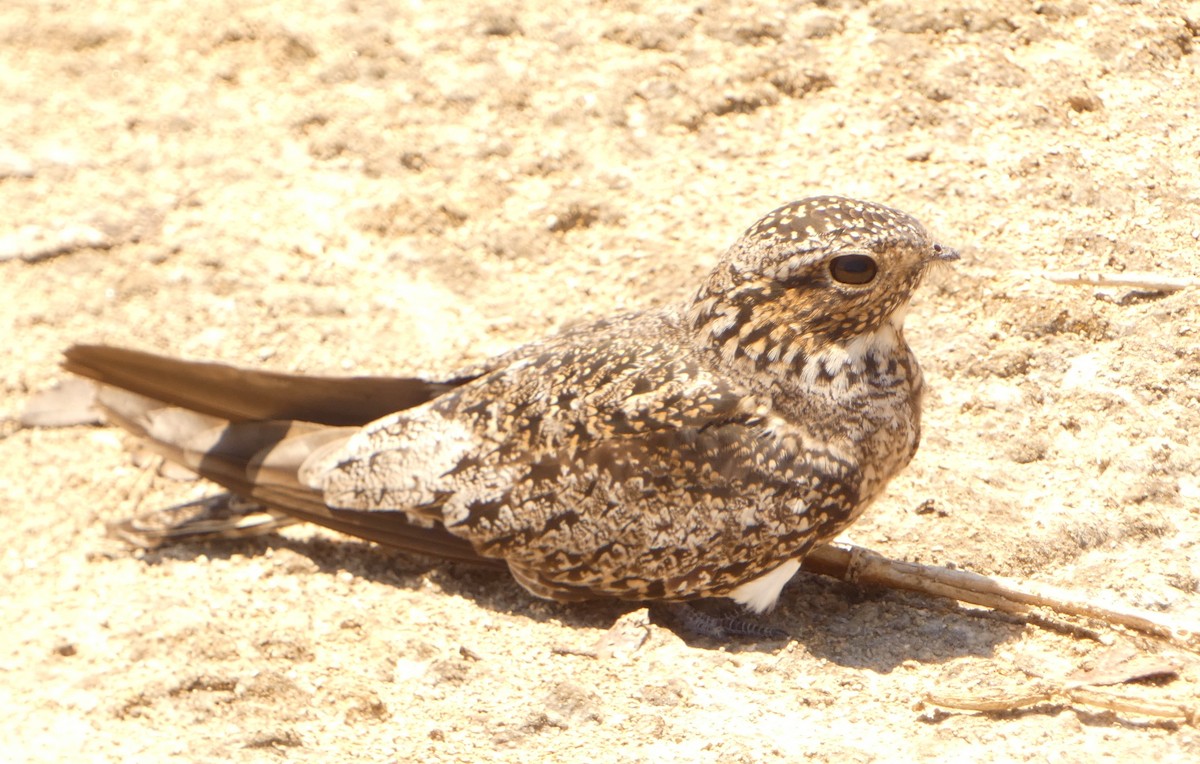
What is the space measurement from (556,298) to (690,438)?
154cm

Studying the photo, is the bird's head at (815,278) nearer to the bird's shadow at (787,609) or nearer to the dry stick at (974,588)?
the dry stick at (974,588)

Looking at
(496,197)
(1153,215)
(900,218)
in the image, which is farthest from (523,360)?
(1153,215)

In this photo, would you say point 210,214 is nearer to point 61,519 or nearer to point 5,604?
point 61,519

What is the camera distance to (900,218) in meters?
3.61

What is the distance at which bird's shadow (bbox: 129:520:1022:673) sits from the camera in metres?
3.59

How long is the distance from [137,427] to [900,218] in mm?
2517

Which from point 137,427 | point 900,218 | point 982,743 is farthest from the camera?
point 137,427

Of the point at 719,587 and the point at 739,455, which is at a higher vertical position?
the point at 739,455

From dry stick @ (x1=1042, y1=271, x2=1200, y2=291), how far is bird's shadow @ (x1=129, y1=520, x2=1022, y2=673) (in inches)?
46.5

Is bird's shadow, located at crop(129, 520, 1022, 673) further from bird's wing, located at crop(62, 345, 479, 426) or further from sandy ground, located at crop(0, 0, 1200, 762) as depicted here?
bird's wing, located at crop(62, 345, 479, 426)

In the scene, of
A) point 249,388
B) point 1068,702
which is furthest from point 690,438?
point 249,388

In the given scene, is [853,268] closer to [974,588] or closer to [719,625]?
[974,588]

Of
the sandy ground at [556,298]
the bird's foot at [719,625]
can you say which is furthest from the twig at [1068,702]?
the bird's foot at [719,625]

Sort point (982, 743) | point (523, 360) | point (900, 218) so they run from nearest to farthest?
point (982, 743) → point (900, 218) → point (523, 360)
